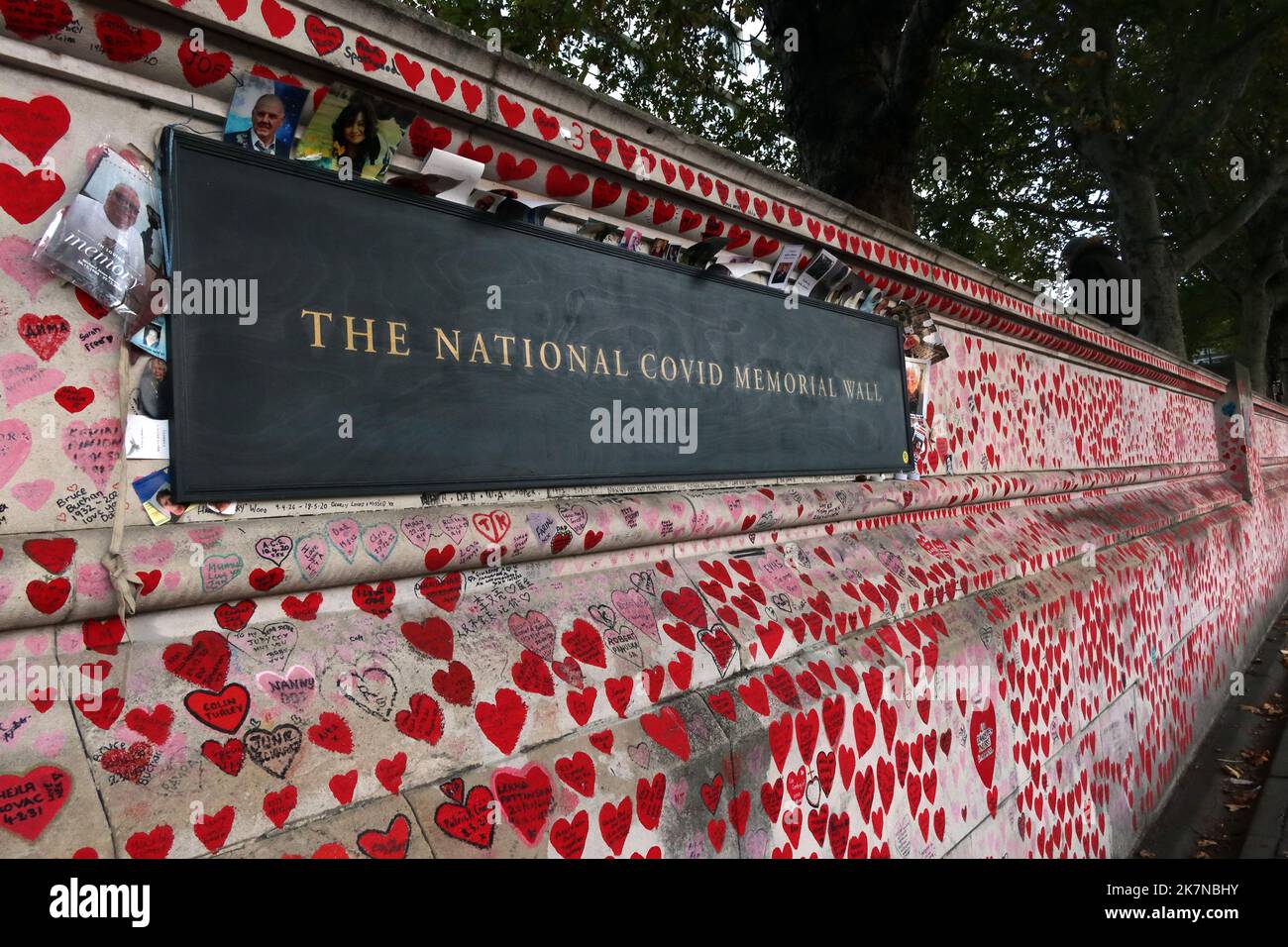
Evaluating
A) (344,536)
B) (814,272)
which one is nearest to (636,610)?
(344,536)

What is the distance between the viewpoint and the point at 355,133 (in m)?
1.37

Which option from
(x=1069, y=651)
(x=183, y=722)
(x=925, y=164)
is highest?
(x=925, y=164)

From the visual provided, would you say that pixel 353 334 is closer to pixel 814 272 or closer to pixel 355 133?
pixel 355 133

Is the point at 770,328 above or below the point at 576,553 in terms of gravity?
above

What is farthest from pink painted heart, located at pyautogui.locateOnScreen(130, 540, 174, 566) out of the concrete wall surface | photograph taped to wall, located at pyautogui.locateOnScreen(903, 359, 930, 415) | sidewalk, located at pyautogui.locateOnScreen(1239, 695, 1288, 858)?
sidewalk, located at pyautogui.locateOnScreen(1239, 695, 1288, 858)

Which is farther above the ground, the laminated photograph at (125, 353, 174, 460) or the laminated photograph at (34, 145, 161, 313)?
the laminated photograph at (34, 145, 161, 313)

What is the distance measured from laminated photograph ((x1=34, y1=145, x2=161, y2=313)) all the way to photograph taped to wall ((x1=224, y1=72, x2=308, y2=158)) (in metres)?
0.15

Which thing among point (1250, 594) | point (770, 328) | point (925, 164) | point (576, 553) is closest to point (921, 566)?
point (770, 328)

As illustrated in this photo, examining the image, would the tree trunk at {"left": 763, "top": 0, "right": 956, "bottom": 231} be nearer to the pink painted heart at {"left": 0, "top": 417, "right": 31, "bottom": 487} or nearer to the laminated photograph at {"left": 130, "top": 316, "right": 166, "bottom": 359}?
the laminated photograph at {"left": 130, "top": 316, "right": 166, "bottom": 359}

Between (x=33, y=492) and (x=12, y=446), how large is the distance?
2.4 inches

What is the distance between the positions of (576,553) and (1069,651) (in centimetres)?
249

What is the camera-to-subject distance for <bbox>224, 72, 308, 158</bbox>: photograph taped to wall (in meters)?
1.23

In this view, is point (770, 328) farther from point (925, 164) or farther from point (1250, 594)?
point (925, 164)

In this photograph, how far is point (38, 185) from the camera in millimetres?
1043
